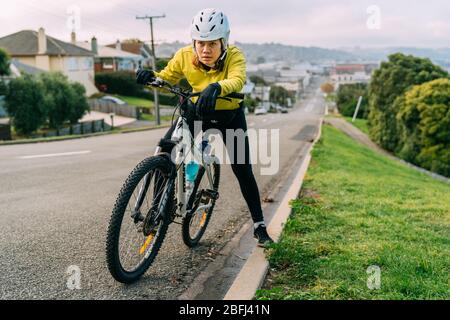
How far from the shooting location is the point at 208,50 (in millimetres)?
3994

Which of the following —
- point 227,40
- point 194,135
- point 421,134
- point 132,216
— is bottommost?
point 421,134

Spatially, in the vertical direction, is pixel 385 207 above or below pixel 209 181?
below

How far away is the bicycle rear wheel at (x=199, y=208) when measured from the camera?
4.49m

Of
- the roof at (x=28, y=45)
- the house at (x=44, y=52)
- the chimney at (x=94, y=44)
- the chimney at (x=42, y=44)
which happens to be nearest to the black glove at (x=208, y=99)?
the house at (x=44, y=52)

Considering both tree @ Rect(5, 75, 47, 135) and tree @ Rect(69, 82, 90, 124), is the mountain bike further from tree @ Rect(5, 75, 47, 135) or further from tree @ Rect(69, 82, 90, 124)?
tree @ Rect(69, 82, 90, 124)

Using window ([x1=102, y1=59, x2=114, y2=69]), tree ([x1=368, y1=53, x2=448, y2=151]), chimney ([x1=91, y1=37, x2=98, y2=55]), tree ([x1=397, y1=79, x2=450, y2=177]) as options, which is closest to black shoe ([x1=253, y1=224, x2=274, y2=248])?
tree ([x1=397, y1=79, x2=450, y2=177])

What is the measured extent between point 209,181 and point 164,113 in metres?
57.1

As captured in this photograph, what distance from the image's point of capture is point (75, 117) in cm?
3984

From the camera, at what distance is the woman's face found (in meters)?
3.99

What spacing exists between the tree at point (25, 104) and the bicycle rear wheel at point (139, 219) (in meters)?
32.1

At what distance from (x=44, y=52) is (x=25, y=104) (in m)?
23.1

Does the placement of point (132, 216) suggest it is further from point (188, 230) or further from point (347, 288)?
point (347, 288)
